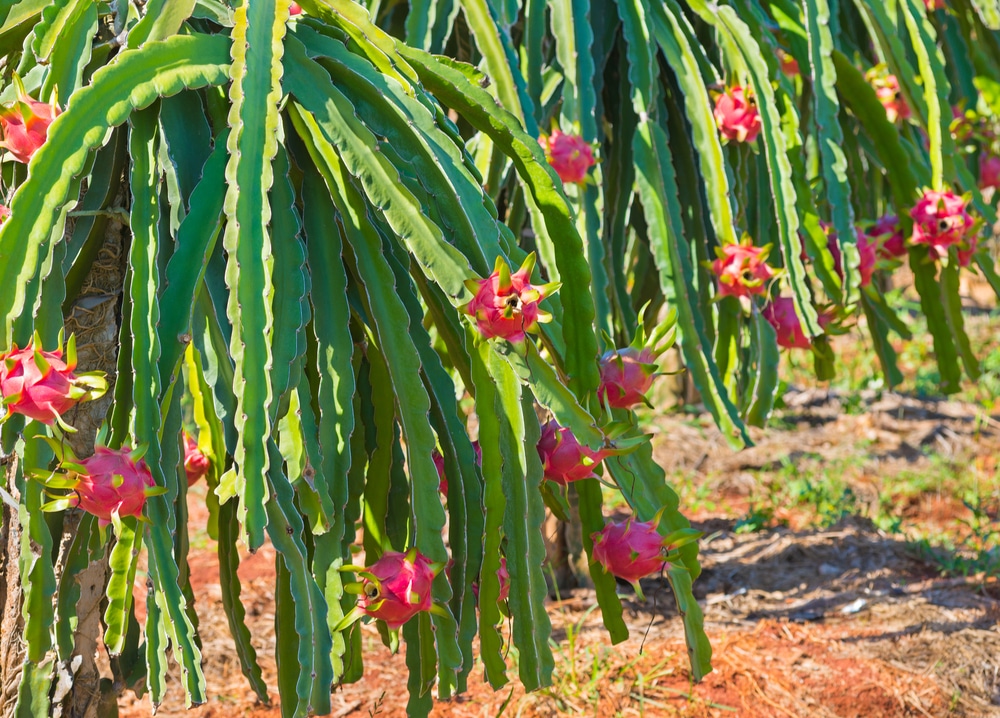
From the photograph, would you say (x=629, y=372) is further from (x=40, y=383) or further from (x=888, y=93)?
(x=888, y=93)

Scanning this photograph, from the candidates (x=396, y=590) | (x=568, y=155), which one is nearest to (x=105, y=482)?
(x=396, y=590)

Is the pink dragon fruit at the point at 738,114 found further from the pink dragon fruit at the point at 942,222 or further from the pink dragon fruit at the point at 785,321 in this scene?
the pink dragon fruit at the point at 942,222

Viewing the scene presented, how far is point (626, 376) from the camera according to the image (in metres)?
1.41

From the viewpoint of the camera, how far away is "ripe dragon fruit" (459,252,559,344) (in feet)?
3.86

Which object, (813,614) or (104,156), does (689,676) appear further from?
(104,156)

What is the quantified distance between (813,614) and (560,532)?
2.50 feet

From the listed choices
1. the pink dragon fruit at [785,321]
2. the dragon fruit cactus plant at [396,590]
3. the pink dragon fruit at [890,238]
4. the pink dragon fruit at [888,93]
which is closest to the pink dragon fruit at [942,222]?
the pink dragon fruit at [890,238]

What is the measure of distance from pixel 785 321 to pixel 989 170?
1.32 m

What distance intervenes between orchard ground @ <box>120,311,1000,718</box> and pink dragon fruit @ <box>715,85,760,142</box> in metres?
1.10

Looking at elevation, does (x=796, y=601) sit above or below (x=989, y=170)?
below

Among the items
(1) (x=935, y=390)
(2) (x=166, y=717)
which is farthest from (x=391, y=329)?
(1) (x=935, y=390)

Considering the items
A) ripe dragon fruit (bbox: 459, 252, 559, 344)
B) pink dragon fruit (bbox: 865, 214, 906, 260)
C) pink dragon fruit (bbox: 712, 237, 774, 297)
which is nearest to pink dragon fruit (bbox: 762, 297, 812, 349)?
pink dragon fruit (bbox: 712, 237, 774, 297)

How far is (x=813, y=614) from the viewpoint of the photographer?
2805mm

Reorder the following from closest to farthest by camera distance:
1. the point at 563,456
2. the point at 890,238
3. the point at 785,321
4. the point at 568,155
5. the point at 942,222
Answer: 1. the point at 563,456
2. the point at 568,155
3. the point at 785,321
4. the point at 942,222
5. the point at 890,238
